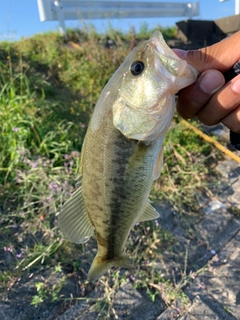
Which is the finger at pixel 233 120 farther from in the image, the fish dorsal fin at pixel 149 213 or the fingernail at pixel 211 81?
the fish dorsal fin at pixel 149 213

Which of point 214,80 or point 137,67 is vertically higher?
point 137,67

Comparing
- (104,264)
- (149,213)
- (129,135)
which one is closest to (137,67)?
(129,135)

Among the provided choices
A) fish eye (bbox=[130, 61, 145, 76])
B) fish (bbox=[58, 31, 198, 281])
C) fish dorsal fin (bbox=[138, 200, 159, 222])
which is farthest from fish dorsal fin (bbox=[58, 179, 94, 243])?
fish eye (bbox=[130, 61, 145, 76])

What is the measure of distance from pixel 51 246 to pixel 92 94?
121 inches

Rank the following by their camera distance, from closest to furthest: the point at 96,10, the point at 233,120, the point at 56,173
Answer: the point at 233,120
the point at 56,173
the point at 96,10

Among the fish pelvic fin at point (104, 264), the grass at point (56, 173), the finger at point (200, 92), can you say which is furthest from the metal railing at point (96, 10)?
the fish pelvic fin at point (104, 264)

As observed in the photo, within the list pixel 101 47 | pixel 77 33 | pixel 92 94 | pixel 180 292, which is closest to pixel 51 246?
pixel 180 292

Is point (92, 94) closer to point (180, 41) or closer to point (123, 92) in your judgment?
point (180, 41)

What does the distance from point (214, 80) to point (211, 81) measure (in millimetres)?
16

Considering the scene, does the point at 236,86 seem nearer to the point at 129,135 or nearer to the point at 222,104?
the point at 222,104

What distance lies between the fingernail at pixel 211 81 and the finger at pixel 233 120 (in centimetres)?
16

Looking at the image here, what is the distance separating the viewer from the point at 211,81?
1.54 meters

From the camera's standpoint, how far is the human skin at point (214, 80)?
1548 mm

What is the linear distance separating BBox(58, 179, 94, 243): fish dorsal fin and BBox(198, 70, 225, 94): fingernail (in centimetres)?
76
